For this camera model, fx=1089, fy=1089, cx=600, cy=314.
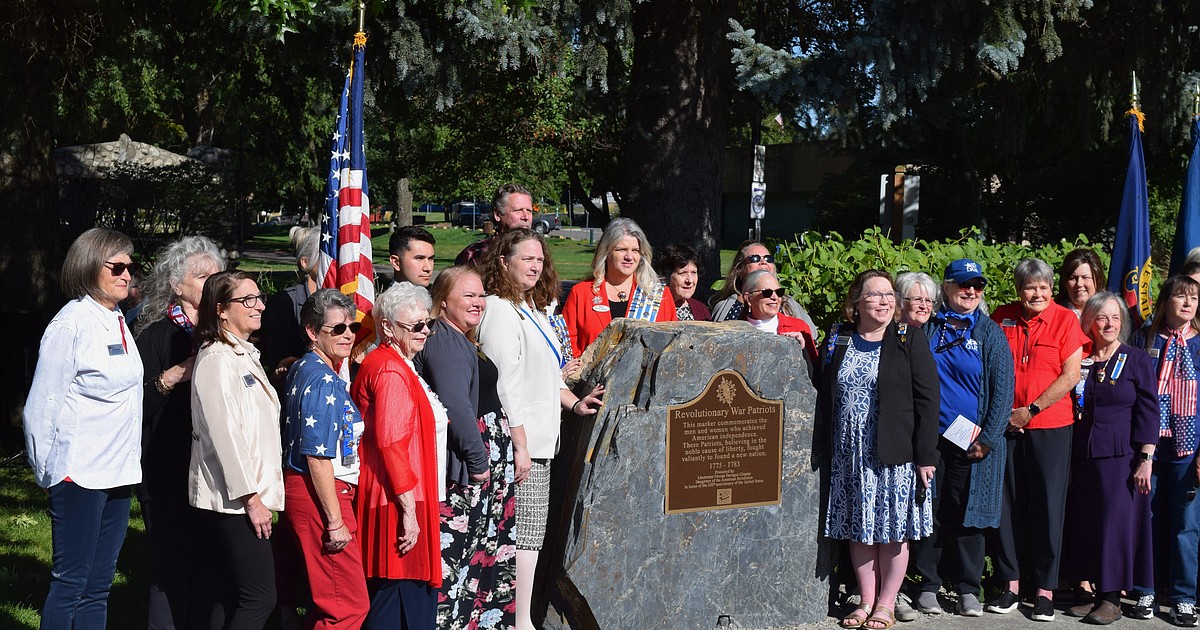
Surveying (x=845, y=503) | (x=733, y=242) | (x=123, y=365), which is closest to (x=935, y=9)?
(x=845, y=503)

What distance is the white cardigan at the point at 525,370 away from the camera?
4.91 meters

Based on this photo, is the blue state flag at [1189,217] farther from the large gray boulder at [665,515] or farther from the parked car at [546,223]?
the parked car at [546,223]

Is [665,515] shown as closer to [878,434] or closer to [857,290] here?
[878,434]

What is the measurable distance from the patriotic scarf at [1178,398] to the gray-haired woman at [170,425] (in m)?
4.83

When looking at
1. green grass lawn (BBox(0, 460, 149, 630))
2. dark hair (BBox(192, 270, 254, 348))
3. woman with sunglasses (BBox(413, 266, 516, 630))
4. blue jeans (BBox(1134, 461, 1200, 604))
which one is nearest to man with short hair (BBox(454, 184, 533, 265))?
woman with sunglasses (BBox(413, 266, 516, 630))

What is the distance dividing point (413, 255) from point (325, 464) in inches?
60.8

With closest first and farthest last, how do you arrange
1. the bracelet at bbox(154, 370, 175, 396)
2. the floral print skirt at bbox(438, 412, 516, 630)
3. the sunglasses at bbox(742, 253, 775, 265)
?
the bracelet at bbox(154, 370, 175, 396) < the floral print skirt at bbox(438, 412, 516, 630) < the sunglasses at bbox(742, 253, 775, 265)

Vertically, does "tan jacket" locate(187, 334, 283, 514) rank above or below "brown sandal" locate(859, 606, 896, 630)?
above

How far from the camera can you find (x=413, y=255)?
5.30 m

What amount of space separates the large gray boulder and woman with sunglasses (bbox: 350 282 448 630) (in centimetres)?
104

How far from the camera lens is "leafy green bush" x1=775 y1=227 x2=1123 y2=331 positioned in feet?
21.8

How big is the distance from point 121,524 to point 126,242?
1.11 m

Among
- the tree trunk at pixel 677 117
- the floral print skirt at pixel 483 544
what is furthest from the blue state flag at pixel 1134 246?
the floral print skirt at pixel 483 544

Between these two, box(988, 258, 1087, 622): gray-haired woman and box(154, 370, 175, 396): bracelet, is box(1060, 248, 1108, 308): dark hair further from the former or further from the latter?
box(154, 370, 175, 396): bracelet
